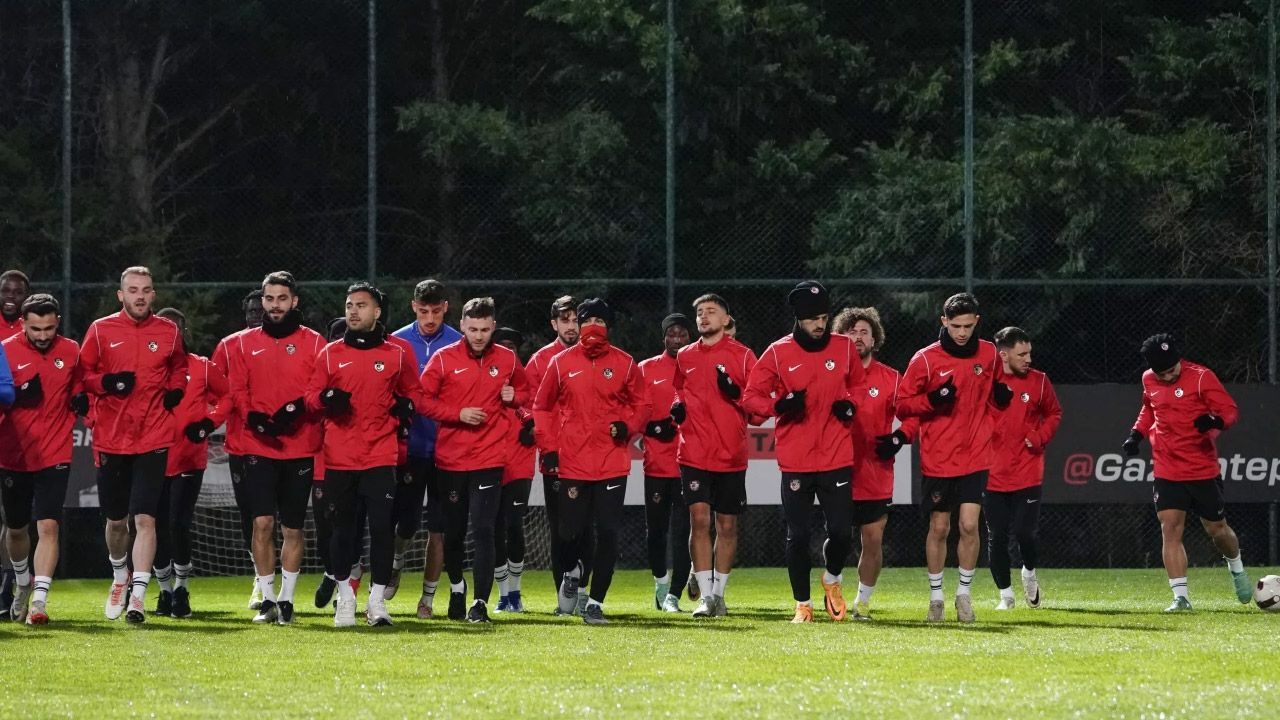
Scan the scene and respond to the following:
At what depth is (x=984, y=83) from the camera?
80.1ft

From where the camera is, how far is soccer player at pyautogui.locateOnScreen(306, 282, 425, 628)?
40.3ft

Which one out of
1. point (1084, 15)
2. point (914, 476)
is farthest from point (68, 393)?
point (1084, 15)

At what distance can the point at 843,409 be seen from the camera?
12.6m

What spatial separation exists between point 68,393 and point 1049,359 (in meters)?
12.9

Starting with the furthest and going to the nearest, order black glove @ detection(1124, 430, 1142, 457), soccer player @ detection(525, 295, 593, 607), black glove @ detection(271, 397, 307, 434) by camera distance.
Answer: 1. black glove @ detection(1124, 430, 1142, 457)
2. soccer player @ detection(525, 295, 593, 607)
3. black glove @ detection(271, 397, 307, 434)

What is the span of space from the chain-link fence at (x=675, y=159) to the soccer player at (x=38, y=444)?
7.75 metres

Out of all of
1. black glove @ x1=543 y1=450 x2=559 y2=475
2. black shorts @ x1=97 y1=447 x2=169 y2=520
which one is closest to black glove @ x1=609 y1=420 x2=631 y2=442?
black glove @ x1=543 y1=450 x2=559 y2=475

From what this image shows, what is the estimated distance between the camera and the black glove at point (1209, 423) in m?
14.2

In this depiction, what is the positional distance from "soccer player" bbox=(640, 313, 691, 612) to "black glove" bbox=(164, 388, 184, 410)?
123 inches

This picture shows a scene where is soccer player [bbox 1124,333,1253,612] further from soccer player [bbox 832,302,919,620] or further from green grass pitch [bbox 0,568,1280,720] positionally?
soccer player [bbox 832,302,919,620]

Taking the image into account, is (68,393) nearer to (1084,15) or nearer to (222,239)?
(222,239)

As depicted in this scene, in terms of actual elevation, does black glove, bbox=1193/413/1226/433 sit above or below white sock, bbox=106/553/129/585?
above

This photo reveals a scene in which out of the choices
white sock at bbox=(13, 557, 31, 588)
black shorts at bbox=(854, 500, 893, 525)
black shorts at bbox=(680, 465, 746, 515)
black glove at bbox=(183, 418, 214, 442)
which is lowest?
white sock at bbox=(13, 557, 31, 588)

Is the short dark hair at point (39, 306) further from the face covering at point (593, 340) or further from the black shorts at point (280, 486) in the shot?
the face covering at point (593, 340)
